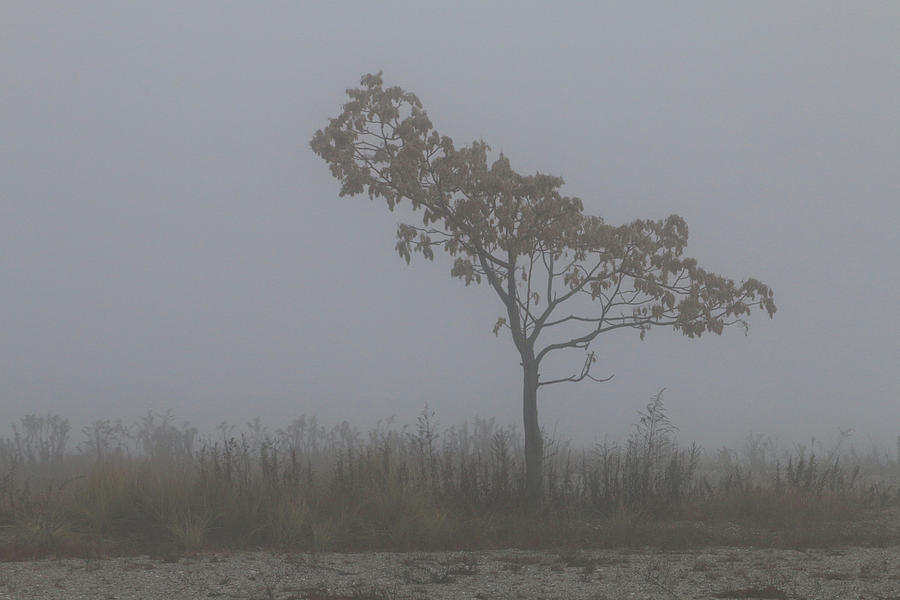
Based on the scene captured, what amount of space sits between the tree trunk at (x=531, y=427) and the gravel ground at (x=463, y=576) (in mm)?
4571

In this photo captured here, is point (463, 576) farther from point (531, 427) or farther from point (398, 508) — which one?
point (531, 427)

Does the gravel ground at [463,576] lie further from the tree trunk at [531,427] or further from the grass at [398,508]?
the tree trunk at [531,427]

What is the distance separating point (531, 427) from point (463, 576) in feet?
23.1

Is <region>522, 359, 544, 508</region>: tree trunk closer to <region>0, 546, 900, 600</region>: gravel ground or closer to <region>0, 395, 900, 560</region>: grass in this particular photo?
<region>0, 395, 900, 560</region>: grass

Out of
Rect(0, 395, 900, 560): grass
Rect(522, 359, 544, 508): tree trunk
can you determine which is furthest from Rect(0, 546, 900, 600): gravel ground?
Rect(522, 359, 544, 508): tree trunk

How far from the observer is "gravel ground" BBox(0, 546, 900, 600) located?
8156 mm

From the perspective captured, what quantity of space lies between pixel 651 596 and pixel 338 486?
6.52 m

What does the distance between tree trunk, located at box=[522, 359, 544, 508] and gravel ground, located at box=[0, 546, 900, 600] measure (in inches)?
180

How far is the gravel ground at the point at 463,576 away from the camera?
816 cm

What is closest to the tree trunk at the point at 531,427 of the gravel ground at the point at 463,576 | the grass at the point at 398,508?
the grass at the point at 398,508

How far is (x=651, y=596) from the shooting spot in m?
8.07

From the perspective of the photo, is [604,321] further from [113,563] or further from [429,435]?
[113,563]

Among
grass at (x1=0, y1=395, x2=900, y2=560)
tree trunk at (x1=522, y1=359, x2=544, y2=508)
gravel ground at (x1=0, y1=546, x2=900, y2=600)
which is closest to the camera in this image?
gravel ground at (x1=0, y1=546, x2=900, y2=600)

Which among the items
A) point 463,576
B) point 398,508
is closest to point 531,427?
point 398,508
